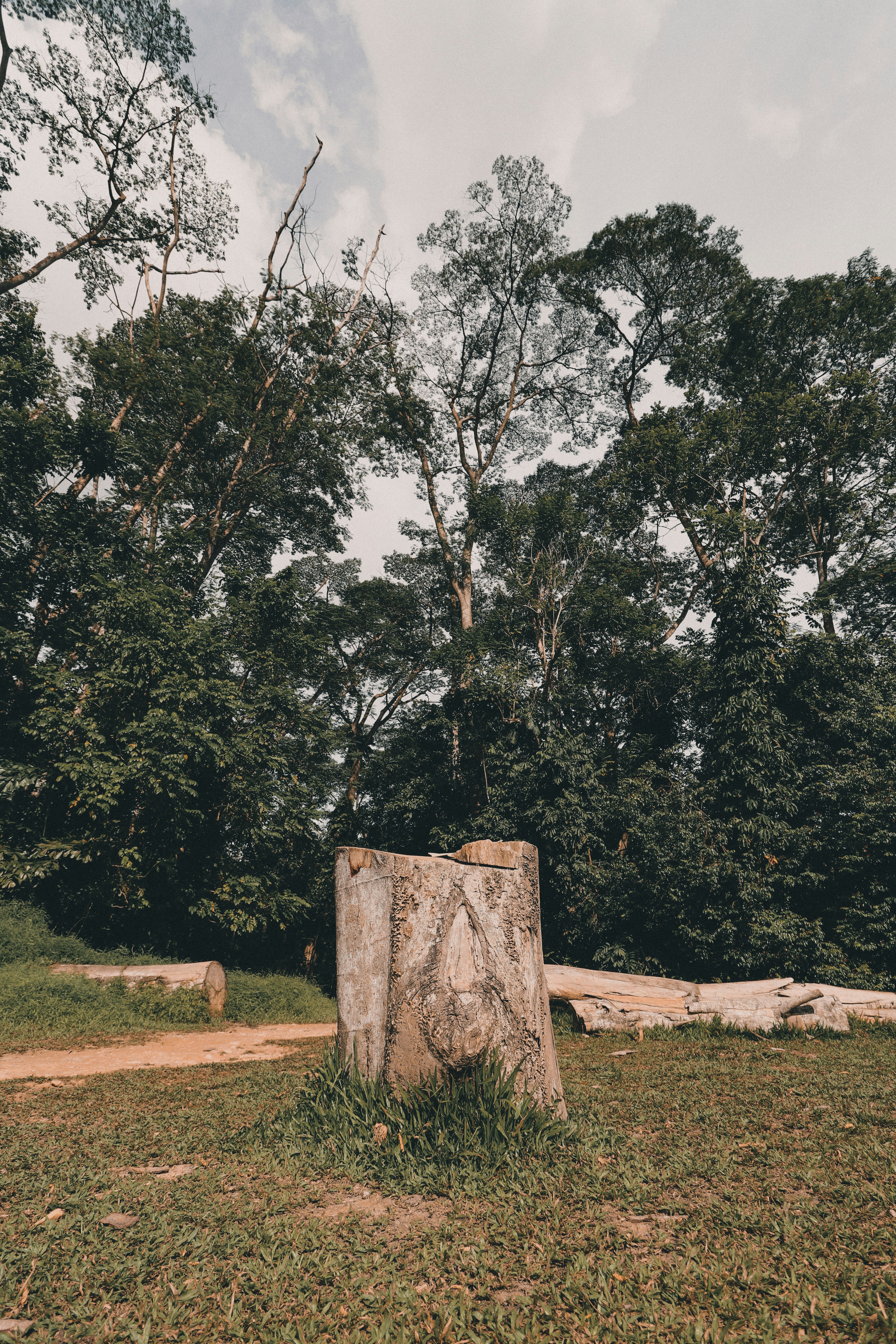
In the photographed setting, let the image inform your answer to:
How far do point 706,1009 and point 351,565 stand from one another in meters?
19.3

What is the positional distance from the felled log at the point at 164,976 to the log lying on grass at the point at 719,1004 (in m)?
5.12

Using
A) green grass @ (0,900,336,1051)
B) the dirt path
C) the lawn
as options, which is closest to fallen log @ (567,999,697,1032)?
the dirt path

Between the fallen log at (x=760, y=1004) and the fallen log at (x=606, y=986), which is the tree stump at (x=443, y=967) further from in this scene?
the fallen log at (x=606, y=986)

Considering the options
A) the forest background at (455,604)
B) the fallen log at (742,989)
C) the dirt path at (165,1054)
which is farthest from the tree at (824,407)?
the dirt path at (165,1054)

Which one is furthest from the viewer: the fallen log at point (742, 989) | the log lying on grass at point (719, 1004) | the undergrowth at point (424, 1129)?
the fallen log at point (742, 989)

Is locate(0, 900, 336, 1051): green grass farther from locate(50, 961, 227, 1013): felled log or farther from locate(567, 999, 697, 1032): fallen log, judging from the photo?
locate(567, 999, 697, 1032): fallen log

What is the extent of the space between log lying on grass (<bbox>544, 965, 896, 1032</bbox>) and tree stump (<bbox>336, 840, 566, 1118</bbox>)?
439cm

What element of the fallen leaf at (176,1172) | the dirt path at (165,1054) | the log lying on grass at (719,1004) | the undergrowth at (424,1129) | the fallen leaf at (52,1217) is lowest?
the dirt path at (165,1054)

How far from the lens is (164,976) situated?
31.8 ft

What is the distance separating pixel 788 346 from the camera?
18.9 metres

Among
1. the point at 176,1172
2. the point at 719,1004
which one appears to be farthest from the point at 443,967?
the point at 719,1004

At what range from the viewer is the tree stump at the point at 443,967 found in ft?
11.4

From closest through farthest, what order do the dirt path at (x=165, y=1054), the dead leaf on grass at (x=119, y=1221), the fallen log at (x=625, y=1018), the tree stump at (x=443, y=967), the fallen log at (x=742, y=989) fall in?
the dead leaf on grass at (x=119, y=1221)
the tree stump at (x=443, y=967)
the dirt path at (x=165, y=1054)
the fallen log at (x=625, y=1018)
the fallen log at (x=742, y=989)

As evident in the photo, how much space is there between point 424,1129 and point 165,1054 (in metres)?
5.72
